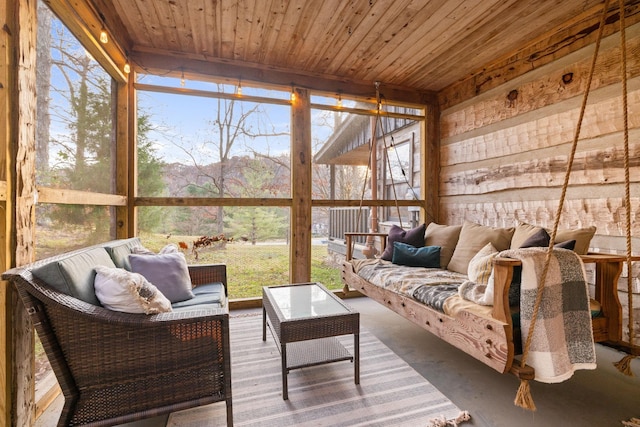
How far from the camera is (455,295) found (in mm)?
2061

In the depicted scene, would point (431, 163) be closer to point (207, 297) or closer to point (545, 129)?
point (545, 129)

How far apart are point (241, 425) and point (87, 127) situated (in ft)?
7.84

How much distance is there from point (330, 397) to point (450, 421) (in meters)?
0.67

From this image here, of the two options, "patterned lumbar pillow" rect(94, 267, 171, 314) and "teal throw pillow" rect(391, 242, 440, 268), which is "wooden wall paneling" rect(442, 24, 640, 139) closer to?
"teal throw pillow" rect(391, 242, 440, 268)

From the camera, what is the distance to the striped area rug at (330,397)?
65.1 inches

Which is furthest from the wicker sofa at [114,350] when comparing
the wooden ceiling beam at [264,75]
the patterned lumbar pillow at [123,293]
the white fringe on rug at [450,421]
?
the wooden ceiling beam at [264,75]

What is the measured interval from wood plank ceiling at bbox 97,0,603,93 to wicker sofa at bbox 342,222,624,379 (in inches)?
73.4

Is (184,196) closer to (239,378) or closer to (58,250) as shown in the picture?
(58,250)

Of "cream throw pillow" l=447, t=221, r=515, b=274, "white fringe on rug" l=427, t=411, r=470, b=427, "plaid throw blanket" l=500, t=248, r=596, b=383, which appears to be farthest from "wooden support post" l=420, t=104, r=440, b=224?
"white fringe on rug" l=427, t=411, r=470, b=427

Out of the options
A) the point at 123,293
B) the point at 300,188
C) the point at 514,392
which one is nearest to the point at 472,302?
the point at 514,392

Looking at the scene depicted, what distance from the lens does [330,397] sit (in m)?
1.85

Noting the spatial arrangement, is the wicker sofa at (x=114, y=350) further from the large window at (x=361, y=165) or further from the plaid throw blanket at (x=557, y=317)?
the large window at (x=361, y=165)

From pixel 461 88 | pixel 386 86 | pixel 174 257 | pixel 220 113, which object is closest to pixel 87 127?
pixel 174 257

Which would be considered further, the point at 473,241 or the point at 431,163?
the point at 431,163
